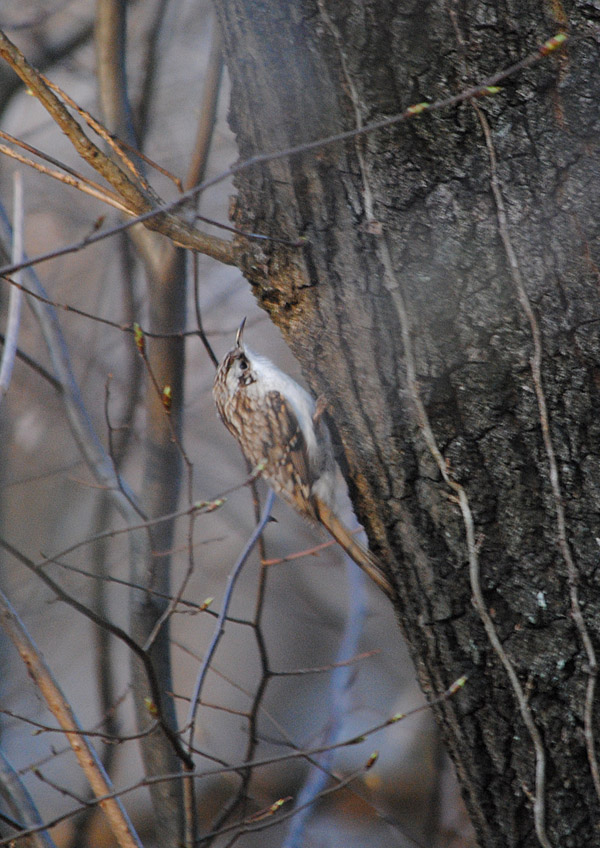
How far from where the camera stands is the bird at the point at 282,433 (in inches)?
90.2

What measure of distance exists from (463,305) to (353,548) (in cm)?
91

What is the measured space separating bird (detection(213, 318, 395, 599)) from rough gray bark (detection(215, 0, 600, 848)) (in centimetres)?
65

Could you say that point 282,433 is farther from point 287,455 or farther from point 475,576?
point 475,576

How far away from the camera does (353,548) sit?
207cm

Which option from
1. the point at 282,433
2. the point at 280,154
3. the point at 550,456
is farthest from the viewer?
the point at 282,433

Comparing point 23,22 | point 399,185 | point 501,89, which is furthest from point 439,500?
point 23,22

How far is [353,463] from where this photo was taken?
5.19 ft

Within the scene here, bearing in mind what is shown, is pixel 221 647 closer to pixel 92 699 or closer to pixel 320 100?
pixel 92 699

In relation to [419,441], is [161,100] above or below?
above

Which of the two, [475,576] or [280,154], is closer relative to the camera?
[280,154]

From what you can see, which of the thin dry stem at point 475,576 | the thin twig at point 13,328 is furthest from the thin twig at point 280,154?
the thin twig at point 13,328

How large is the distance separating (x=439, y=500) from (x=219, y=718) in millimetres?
4403

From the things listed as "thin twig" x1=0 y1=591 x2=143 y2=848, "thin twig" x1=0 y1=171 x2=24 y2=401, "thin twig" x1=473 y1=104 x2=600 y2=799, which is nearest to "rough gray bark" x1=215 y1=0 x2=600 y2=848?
"thin twig" x1=473 y1=104 x2=600 y2=799

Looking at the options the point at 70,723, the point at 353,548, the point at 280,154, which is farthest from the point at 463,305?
the point at 70,723
